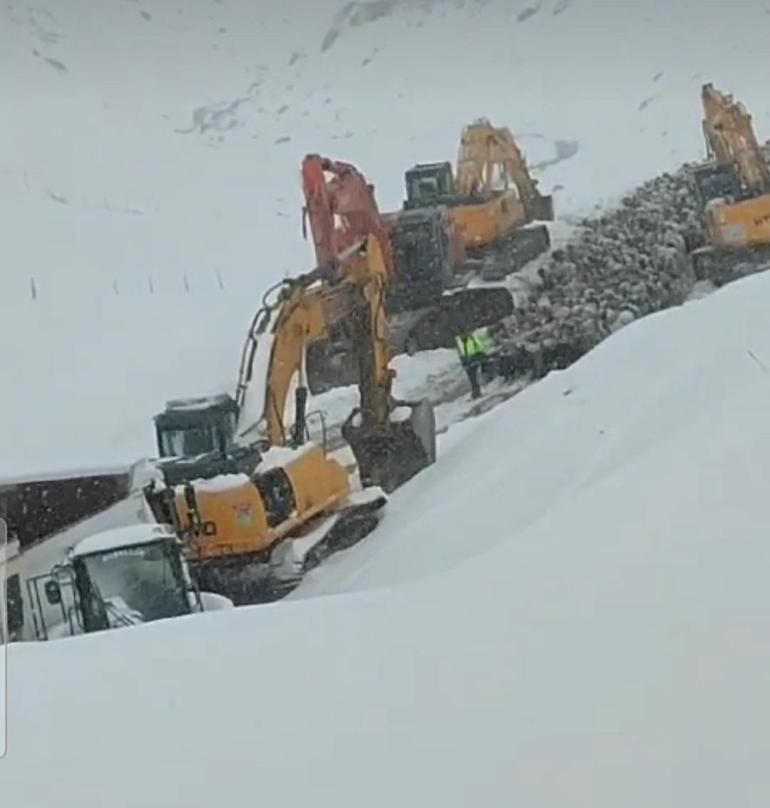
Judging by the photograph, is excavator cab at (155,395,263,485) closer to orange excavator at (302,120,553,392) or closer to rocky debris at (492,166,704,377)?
orange excavator at (302,120,553,392)

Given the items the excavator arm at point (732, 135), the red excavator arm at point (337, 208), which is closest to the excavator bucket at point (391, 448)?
the red excavator arm at point (337, 208)

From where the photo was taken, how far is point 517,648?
190 centimetres

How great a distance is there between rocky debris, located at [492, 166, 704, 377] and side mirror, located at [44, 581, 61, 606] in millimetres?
706

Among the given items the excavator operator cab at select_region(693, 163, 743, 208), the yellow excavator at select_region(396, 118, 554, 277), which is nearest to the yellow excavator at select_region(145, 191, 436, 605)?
the yellow excavator at select_region(396, 118, 554, 277)

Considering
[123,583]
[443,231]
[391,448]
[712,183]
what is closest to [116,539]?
[123,583]

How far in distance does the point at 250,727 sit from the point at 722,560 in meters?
0.64

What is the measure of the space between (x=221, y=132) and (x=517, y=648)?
2.72ft

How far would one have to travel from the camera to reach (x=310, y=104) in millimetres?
2166

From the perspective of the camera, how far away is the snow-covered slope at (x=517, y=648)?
176 centimetres

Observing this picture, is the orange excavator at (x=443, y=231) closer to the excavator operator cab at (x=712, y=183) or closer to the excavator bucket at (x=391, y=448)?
the excavator bucket at (x=391, y=448)

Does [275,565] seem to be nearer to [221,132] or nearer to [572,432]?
[572,432]

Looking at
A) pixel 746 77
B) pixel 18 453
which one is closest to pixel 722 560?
pixel 746 77

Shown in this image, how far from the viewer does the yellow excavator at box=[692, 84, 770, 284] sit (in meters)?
2.23

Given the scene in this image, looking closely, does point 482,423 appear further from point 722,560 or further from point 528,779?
point 528,779
